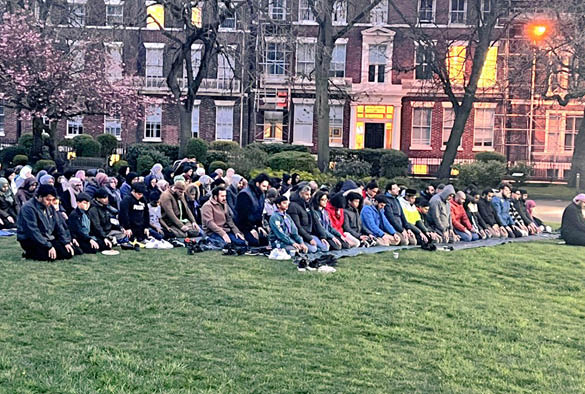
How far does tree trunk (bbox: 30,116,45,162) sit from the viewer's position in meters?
28.5

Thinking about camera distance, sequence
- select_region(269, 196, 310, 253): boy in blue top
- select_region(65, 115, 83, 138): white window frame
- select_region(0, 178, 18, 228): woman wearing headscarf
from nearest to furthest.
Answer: select_region(269, 196, 310, 253): boy in blue top → select_region(0, 178, 18, 228): woman wearing headscarf → select_region(65, 115, 83, 138): white window frame

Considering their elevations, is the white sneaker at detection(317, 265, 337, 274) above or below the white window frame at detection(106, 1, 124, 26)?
below

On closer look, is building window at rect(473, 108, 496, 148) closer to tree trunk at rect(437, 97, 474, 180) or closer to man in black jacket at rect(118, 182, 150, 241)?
tree trunk at rect(437, 97, 474, 180)

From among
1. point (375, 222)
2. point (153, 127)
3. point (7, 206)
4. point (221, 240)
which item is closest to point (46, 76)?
point (7, 206)

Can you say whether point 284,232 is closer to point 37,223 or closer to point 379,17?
point 37,223

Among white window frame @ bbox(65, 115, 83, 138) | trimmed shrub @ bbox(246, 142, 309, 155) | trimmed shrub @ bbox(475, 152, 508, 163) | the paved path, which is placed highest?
white window frame @ bbox(65, 115, 83, 138)

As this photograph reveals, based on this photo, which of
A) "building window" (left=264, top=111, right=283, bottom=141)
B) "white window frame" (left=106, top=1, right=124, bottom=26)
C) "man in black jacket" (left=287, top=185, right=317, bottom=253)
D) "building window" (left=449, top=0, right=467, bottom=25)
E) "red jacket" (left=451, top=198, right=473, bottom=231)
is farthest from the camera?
"building window" (left=264, top=111, right=283, bottom=141)

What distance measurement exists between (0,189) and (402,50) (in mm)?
30041

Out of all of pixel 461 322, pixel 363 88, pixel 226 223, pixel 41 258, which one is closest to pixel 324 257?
pixel 226 223

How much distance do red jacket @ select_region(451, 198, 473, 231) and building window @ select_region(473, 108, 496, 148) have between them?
25087mm

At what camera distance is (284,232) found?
13.0 m

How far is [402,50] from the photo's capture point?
41.5 meters

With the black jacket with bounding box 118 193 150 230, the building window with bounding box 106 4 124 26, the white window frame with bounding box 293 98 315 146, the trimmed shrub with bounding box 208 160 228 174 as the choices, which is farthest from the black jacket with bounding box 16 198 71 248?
the white window frame with bounding box 293 98 315 146

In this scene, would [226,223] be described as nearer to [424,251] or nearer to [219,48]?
[424,251]
